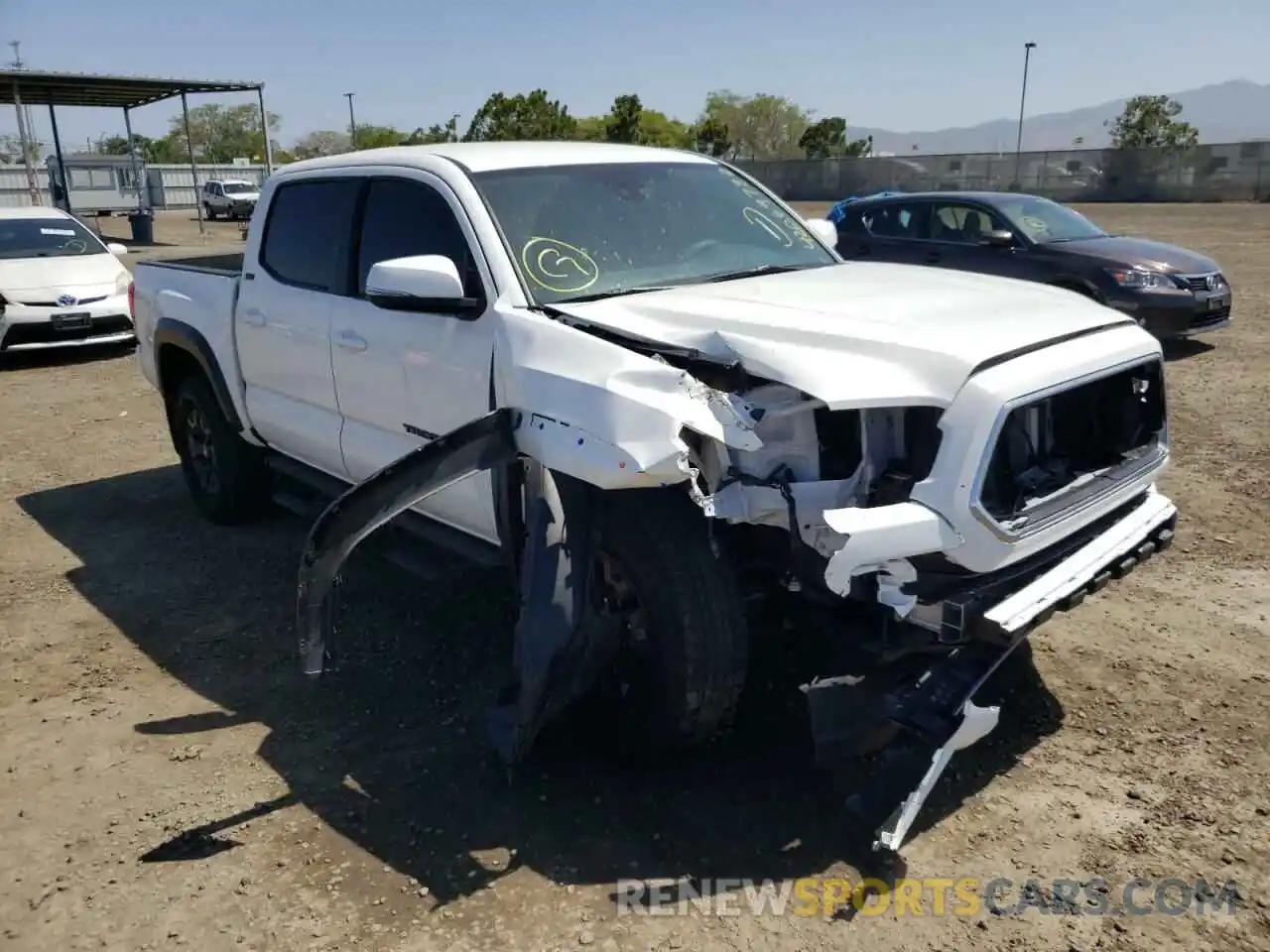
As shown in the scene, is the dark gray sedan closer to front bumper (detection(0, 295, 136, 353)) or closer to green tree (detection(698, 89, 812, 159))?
front bumper (detection(0, 295, 136, 353))

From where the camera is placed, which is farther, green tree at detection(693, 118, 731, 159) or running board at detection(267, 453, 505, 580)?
green tree at detection(693, 118, 731, 159)

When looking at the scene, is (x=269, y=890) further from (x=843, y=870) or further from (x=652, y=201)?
(x=652, y=201)

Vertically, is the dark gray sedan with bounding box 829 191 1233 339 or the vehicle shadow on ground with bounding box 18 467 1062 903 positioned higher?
the dark gray sedan with bounding box 829 191 1233 339

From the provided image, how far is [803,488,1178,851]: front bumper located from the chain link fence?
124 ft

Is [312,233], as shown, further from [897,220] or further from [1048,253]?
[897,220]

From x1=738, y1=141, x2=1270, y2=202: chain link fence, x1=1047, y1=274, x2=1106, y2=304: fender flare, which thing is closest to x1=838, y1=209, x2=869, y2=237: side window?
x1=1047, y1=274, x2=1106, y2=304: fender flare

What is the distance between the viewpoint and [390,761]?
12.2 feet

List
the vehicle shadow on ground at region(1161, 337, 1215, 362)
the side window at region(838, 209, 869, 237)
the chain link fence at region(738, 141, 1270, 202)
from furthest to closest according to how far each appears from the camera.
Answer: the chain link fence at region(738, 141, 1270, 202) < the side window at region(838, 209, 869, 237) < the vehicle shadow on ground at region(1161, 337, 1215, 362)

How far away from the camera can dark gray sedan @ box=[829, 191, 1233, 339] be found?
9.80 metres

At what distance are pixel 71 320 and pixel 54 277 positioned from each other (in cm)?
58

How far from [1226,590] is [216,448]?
5344 millimetres

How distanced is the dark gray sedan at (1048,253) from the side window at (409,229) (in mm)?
7379

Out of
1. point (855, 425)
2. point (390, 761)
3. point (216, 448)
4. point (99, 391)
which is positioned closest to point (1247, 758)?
point (855, 425)

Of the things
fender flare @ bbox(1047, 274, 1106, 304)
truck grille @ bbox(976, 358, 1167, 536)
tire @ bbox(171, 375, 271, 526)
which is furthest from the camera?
fender flare @ bbox(1047, 274, 1106, 304)
